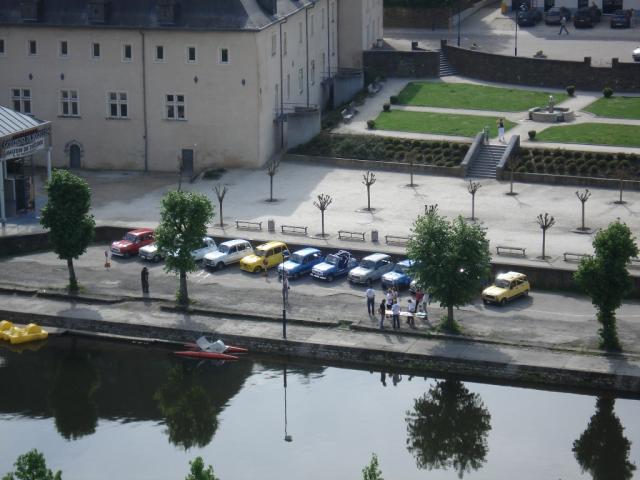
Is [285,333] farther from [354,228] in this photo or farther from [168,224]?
[354,228]

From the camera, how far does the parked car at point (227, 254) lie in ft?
241

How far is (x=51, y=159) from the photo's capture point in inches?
3561

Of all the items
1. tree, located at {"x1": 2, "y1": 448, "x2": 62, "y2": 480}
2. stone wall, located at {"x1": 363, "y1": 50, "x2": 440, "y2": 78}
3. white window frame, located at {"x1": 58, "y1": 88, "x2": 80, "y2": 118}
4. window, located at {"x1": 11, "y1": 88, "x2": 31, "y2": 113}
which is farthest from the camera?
stone wall, located at {"x1": 363, "y1": 50, "x2": 440, "y2": 78}

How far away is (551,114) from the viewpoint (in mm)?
93188

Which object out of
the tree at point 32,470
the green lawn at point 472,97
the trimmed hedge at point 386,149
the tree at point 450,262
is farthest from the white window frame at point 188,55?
the tree at point 32,470

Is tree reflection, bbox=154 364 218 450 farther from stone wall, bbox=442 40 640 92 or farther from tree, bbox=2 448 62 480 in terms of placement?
stone wall, bbox=442 40 640 92

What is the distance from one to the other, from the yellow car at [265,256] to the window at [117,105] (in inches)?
748

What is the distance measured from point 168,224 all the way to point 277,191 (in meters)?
16.5

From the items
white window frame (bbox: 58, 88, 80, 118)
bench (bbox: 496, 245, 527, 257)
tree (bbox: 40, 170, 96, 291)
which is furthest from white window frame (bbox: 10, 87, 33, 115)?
bench (bbox: 496, 245, 527, 257)

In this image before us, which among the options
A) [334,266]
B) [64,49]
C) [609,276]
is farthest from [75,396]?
[64,49]

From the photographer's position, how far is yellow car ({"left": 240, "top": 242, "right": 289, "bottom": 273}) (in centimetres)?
7306

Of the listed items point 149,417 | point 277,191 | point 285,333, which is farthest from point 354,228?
point 149,417

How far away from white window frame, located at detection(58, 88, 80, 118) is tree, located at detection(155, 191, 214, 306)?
2289 centimetres

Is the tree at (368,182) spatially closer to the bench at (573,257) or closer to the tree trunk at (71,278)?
the bench at (573,257)
